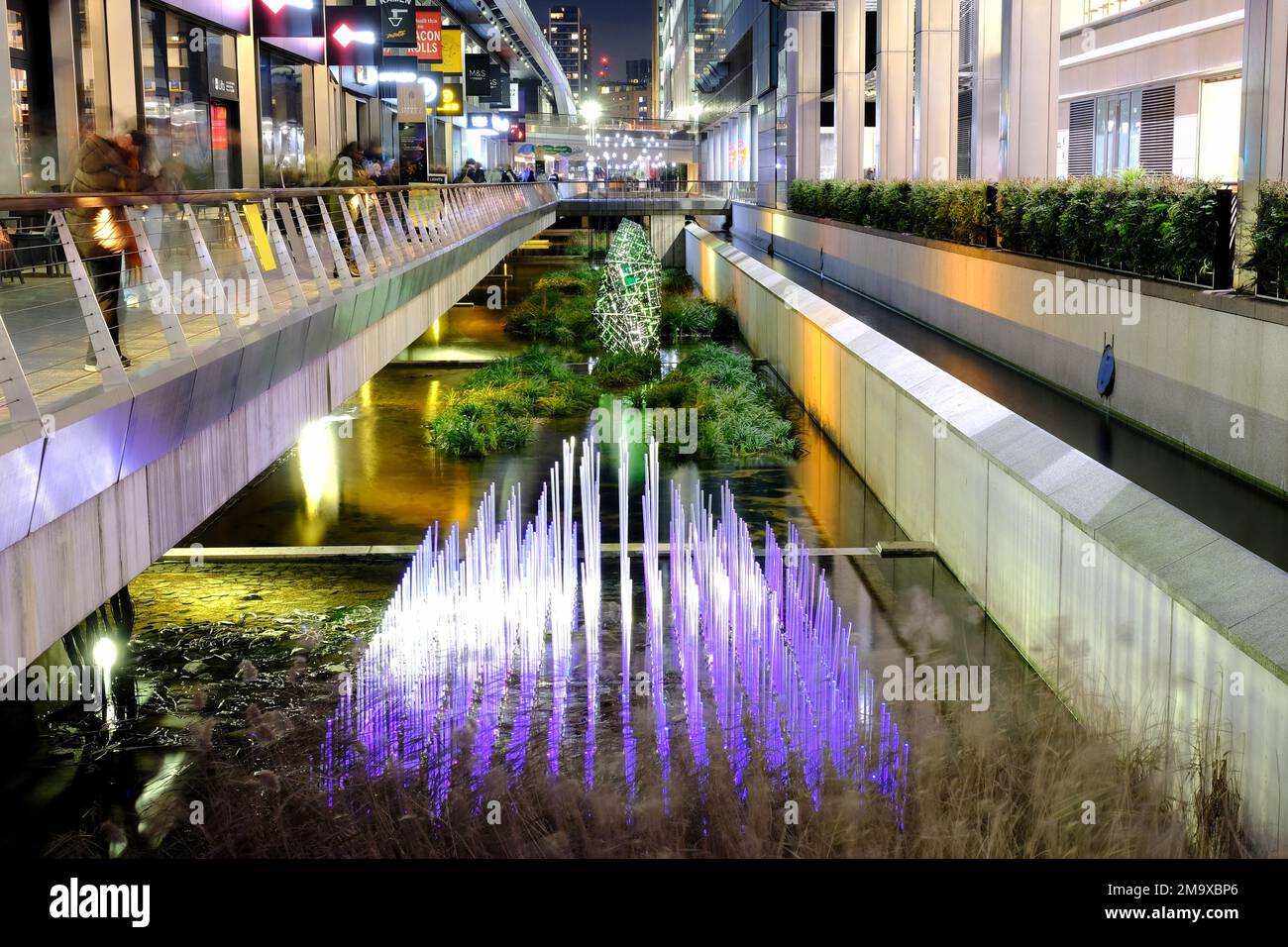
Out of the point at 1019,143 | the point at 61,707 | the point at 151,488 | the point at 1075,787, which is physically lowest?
the point at 61,707

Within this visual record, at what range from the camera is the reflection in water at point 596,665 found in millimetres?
8188

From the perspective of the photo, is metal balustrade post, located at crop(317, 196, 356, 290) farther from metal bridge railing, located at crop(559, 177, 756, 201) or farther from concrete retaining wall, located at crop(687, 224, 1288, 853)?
metal bridge railing, located at crop(559, 177, 756, 201)

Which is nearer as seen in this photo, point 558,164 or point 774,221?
point 774,221

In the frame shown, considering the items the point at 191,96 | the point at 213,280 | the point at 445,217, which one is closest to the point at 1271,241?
the point at 213,280

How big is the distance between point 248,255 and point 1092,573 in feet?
16.5

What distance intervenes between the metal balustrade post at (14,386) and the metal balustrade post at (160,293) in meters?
1.72

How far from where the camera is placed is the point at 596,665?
35.1 feet

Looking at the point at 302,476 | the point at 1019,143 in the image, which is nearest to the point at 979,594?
the point at 302,476

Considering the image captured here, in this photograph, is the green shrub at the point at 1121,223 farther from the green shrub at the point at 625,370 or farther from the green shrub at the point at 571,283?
the green shrub at the point at 571,283

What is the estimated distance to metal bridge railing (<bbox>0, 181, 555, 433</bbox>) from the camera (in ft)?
20.8

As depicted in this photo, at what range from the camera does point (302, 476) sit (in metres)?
18.1

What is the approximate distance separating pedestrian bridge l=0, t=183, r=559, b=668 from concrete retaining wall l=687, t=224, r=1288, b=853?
4377 millimetres
